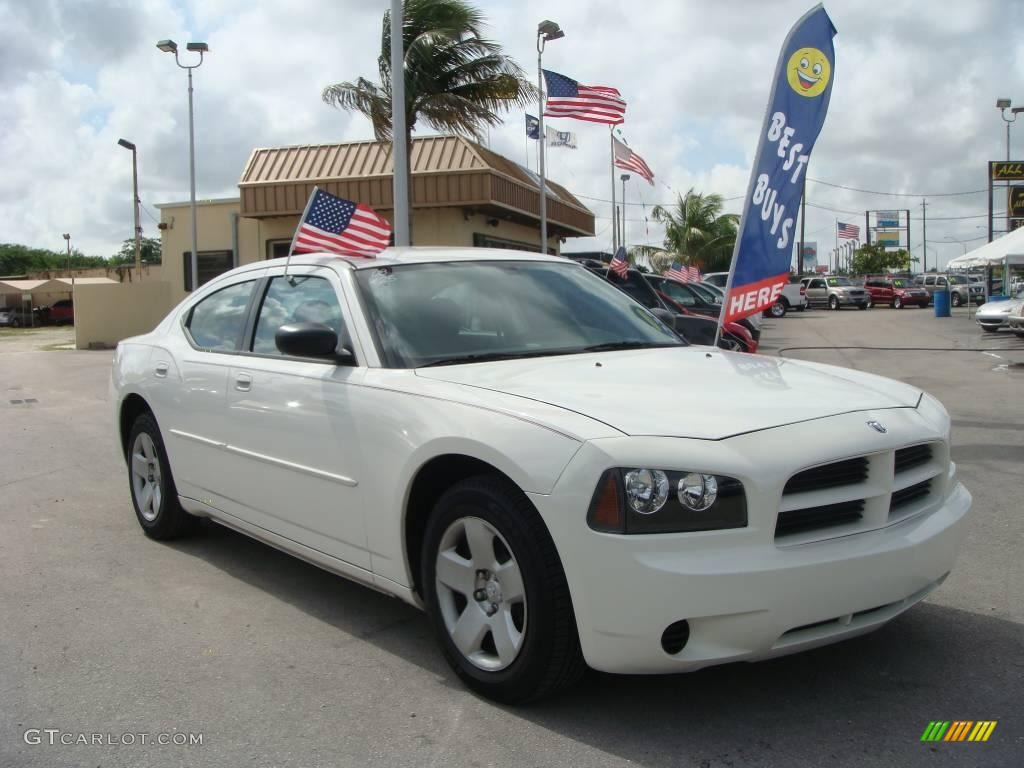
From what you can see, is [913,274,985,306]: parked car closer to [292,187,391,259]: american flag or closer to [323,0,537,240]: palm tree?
[323,0,537,240]: palm tree

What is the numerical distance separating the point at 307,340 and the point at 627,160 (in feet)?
75.1

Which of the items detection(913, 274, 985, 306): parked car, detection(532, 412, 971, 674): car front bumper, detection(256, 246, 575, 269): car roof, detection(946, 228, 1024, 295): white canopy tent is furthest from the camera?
detection(913, 274, 985, 306): parked car

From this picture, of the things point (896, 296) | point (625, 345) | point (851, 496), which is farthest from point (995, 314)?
point (896, 296)

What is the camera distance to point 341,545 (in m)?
3.91

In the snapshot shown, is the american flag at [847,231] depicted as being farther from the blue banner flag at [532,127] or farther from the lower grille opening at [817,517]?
the lower grille opening at [817,517]

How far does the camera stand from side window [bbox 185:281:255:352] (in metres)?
4.95

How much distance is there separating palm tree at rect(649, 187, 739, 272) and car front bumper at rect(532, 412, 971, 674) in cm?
4832

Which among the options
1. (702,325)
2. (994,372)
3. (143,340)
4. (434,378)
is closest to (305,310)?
(434,378)

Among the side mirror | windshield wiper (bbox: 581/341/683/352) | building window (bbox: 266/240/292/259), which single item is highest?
building window (bbox: 266/240/292/259)

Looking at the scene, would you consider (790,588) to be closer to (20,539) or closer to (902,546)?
(902,546)

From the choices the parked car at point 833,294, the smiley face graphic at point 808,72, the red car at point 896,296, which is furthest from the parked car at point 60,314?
the smiley face graphic at point 808,72

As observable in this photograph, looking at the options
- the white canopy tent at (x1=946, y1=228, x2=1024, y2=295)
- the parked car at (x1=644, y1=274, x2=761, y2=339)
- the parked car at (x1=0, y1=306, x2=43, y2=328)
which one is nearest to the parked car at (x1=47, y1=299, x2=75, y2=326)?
the parked car at (x1=0, y1=306, x2=43, y2=328)

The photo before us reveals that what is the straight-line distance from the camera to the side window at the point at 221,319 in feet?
16.2

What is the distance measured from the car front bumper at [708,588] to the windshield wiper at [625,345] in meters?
1.32
